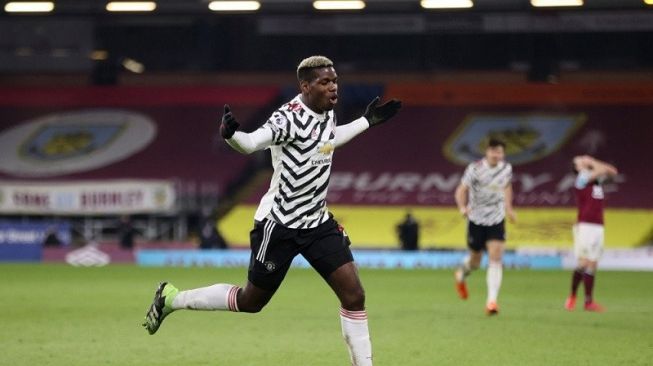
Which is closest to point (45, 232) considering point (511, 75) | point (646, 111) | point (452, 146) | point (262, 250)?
point (452, 146)

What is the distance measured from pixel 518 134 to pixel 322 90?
29.9m

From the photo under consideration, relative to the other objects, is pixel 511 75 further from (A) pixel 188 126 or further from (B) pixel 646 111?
(A) pixel 188 126

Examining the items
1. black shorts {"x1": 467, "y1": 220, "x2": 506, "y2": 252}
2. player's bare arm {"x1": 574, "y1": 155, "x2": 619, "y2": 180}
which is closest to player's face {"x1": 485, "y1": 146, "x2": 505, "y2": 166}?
black shorts {"x1": 467, "y1": 220, "x2": 506, "y2": 252}

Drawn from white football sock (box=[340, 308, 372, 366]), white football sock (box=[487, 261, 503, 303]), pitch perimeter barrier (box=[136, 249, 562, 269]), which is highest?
white football sock (box=[340, 308, 372, 366])

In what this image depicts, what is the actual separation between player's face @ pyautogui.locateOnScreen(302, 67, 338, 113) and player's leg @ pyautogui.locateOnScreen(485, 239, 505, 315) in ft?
22.7

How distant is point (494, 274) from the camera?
1505 centimetres

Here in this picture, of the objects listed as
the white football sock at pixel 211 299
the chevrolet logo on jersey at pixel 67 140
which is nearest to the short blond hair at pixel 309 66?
the white football sock at pixel 211 299

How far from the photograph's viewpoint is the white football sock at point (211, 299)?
8.78m

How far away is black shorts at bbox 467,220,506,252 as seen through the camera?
15508 millimetres

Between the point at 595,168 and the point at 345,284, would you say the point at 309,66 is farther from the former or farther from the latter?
the point at 595,168

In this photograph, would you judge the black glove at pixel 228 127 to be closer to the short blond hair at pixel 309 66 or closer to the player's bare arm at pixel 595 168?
the short blond hair at pixel 309 66

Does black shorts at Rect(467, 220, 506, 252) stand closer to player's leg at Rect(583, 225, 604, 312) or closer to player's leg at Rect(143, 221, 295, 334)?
player's leg at Rect(583, 225, 604, 312)

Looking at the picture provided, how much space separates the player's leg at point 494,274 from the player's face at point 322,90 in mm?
6925

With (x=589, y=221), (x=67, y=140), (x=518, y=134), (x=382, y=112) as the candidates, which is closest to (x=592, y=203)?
(x=589, y=221)
